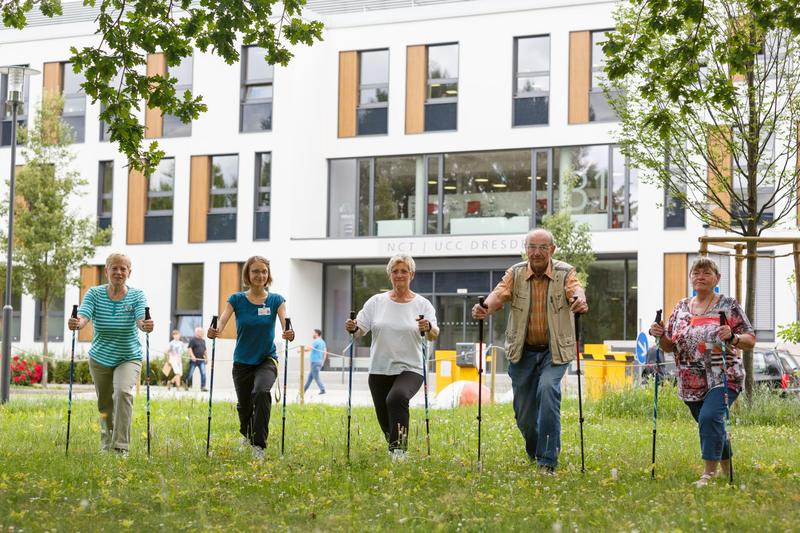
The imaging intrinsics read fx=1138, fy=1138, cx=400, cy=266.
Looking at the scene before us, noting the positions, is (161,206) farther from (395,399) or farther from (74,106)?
(395,399)

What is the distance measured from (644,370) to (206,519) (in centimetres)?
1602

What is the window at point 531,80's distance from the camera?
3356cm

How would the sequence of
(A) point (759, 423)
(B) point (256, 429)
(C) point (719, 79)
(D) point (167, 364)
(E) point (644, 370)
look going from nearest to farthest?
(B) point (256, 429), (C) point (719, 79), (A) point (759, 423), (E) point (644, 370), (D) point (167, 364)

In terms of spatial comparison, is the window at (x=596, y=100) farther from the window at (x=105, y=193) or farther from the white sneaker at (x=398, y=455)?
the white sneaker at (x=398, y=455)

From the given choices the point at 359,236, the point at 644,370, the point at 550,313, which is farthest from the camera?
the point at 359,236

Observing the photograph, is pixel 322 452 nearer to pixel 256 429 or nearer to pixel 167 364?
pixel 256 429

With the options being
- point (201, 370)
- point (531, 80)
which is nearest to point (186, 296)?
point (201, 370)

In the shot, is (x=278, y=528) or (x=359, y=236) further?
(x=359, y=236)

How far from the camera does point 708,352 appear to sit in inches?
336

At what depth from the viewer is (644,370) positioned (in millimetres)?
21922

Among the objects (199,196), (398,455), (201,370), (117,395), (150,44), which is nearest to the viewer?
(398,455)

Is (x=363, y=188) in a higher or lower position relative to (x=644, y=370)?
higher

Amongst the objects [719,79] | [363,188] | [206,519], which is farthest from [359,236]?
[206,519]

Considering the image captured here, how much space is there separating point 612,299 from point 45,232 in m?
15.8
